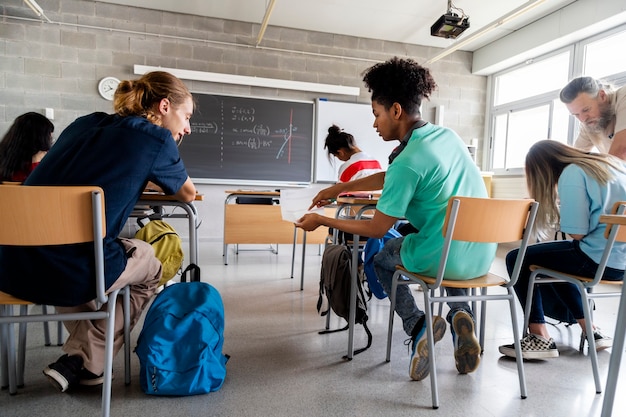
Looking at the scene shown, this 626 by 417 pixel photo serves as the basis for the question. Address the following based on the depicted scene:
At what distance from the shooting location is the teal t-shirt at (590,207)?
1.57 m

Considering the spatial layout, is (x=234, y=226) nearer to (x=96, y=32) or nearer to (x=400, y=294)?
(x=400, y=294)

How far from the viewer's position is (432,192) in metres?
1.43

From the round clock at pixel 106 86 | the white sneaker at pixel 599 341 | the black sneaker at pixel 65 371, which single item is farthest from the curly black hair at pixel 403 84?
the round clock at pixel 106 86

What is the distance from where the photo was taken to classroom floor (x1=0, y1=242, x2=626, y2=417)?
1.30 m

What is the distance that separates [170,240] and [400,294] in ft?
3.84

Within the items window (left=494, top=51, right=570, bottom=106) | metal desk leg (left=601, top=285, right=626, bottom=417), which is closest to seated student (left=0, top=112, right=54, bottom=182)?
metal desk leg (left=601, top=285, right=626, bottom=417)

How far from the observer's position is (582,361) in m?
1.78

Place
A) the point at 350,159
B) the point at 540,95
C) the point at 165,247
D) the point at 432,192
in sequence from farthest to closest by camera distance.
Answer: the point at 540,95 → the point at 350,159 → the point at 165,247 → the point at 432,192

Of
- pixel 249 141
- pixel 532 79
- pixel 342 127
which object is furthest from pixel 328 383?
pixel 532 79

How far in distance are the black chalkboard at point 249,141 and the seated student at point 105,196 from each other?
3771mm

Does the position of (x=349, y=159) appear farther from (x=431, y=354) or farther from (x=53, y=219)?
(x=53, y=219)

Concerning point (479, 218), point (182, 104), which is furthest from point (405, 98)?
point (182, 104)

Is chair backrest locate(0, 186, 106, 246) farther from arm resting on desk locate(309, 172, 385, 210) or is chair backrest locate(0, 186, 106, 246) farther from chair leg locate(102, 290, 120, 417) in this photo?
arm resting on desk locate(309, 172, 385, 210)

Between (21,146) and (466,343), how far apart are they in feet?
7.92
